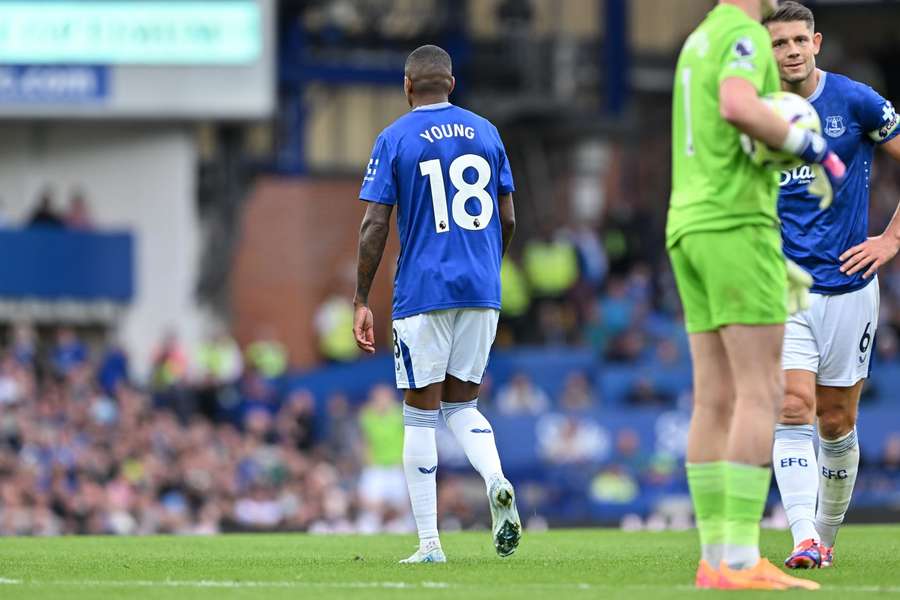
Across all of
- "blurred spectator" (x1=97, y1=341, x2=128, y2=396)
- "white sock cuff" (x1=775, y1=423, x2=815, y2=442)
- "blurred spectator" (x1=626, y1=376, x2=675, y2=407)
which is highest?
"white sock cuff" (x1=775, y1=423, x2=815, y2=442)

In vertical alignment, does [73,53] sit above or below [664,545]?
above

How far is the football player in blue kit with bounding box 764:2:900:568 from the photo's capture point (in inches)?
338

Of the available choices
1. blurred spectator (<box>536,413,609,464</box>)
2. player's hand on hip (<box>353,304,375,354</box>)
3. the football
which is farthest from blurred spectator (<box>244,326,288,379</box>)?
the football

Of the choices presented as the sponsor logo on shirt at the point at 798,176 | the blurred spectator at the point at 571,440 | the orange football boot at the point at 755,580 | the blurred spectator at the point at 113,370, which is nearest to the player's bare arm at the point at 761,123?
the orange football boot at the point at 755,580

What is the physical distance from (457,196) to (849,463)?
2.33 metres

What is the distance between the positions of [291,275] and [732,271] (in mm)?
24910

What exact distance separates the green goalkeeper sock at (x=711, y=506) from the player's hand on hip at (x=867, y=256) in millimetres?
1981

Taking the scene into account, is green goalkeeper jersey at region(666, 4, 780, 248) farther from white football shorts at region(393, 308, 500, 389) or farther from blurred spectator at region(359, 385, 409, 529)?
blurred spectator at region(359, 385, 409, 529)

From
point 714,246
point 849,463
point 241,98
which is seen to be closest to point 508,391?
point 241,98

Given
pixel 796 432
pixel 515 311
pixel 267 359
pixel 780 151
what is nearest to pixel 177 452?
pixel 267 359

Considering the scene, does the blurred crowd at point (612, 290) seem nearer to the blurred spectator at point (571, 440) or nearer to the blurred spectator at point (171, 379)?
the blurred spectator at point (571, 440)

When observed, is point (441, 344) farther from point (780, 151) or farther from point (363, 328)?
point (780, 151)

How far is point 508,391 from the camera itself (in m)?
24.7

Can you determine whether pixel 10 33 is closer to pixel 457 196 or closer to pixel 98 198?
pixel 98 198
